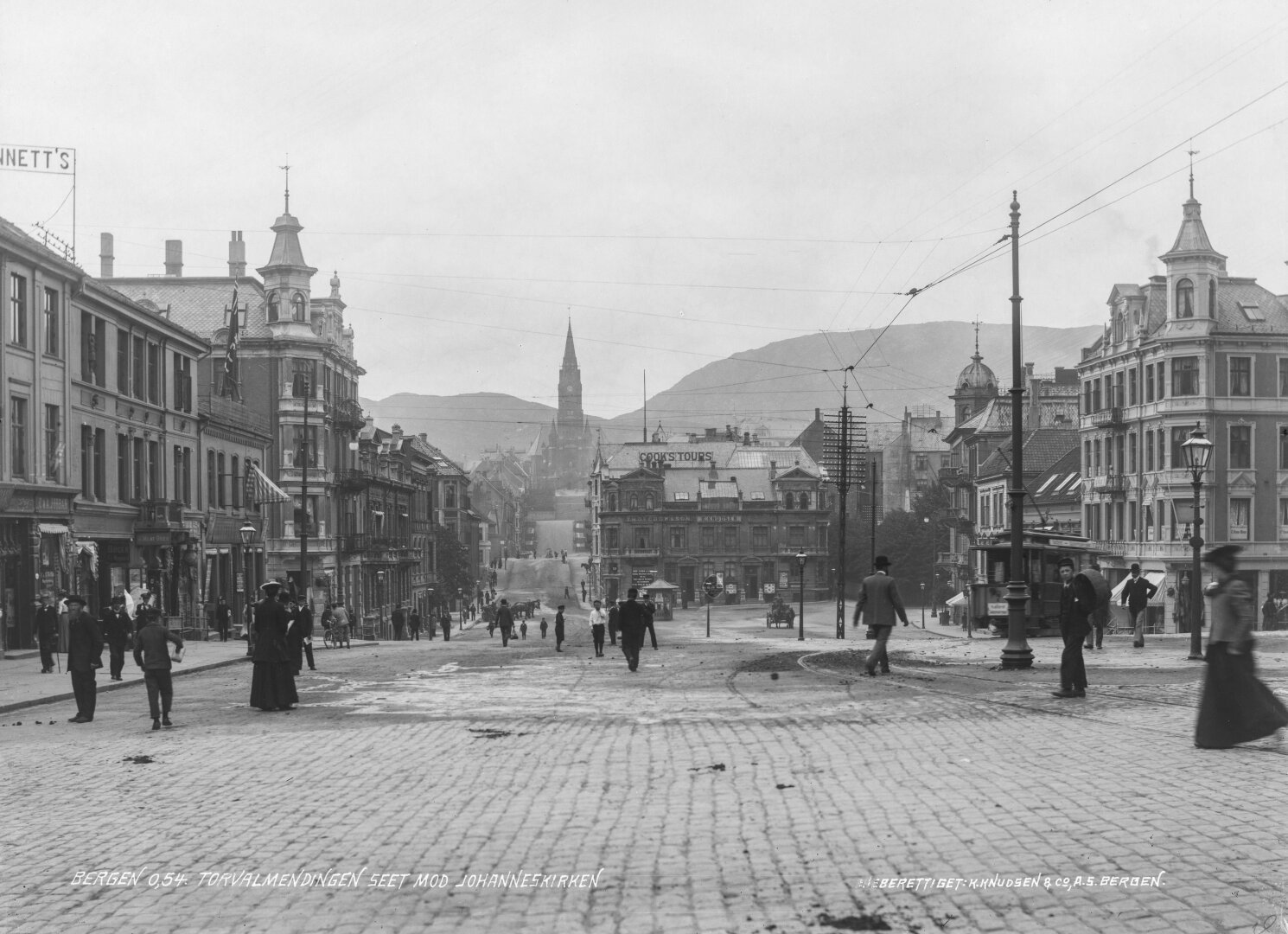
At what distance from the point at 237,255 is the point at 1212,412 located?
164 ft

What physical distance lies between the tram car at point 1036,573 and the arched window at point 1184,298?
1960cm

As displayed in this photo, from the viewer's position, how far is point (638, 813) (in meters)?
10.0

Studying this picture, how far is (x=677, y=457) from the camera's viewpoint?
119562mm

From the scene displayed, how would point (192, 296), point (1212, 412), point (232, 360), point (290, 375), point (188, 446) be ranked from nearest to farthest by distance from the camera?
point (188, 446) < point (232, 360) < point (1212, 412) < point (192, 296) < point (290, 375)

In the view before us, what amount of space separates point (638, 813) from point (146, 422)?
123 ft

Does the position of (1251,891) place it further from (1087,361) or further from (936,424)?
(936,424)

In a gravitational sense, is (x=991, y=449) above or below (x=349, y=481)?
above

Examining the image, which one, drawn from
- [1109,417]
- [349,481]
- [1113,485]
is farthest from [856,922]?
[349,481]

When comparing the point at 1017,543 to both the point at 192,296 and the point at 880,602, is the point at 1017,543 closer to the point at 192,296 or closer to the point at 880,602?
the point at 880,602

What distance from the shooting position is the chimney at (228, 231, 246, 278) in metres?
76.2

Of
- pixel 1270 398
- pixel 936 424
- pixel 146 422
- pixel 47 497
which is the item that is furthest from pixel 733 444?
pixel 47 497

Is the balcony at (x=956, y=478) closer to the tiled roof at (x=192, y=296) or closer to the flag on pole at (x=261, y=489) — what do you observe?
the tiled roof at (x=192, y=296)

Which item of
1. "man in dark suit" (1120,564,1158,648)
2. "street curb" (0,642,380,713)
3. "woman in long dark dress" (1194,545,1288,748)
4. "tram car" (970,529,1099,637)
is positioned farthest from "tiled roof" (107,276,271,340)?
"woman in long dark dress" (1194,545,1288,748)

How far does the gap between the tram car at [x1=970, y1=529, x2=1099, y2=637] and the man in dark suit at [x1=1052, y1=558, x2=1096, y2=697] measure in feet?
71.8
